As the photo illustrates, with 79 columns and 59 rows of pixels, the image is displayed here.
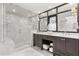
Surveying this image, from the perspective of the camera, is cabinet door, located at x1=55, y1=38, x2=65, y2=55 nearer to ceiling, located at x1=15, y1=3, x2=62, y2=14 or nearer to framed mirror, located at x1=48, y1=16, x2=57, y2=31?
framed mirror, located at x1=48, y1=16, x2=57, y2=31

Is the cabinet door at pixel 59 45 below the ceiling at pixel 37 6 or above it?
below

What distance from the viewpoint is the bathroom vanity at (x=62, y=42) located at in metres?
1.20

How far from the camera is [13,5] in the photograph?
1137 mm

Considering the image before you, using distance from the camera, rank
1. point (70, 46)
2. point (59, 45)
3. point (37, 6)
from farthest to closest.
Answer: point (59, 45)
point (70, 46)
point (37, 6)

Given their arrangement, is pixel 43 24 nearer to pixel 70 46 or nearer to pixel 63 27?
pixel 63 27

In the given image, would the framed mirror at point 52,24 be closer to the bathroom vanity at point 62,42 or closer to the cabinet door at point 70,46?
the bathroom vanity at point 62,42

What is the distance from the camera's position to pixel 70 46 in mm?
1271

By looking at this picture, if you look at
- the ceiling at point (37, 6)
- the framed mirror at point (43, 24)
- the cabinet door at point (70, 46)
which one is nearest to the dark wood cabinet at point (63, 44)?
the cabinet door at point (70, 46)

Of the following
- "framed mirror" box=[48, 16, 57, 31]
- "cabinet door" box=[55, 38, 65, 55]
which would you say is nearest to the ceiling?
"framed mirror" box=[48, 16, 57, 31]

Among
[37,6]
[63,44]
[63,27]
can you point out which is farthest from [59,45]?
[37,6]

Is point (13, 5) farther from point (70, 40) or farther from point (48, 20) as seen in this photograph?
point (70, 40)

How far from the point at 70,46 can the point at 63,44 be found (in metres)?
0.12

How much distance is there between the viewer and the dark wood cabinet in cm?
120

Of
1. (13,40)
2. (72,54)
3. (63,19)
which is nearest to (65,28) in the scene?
(63,19)
